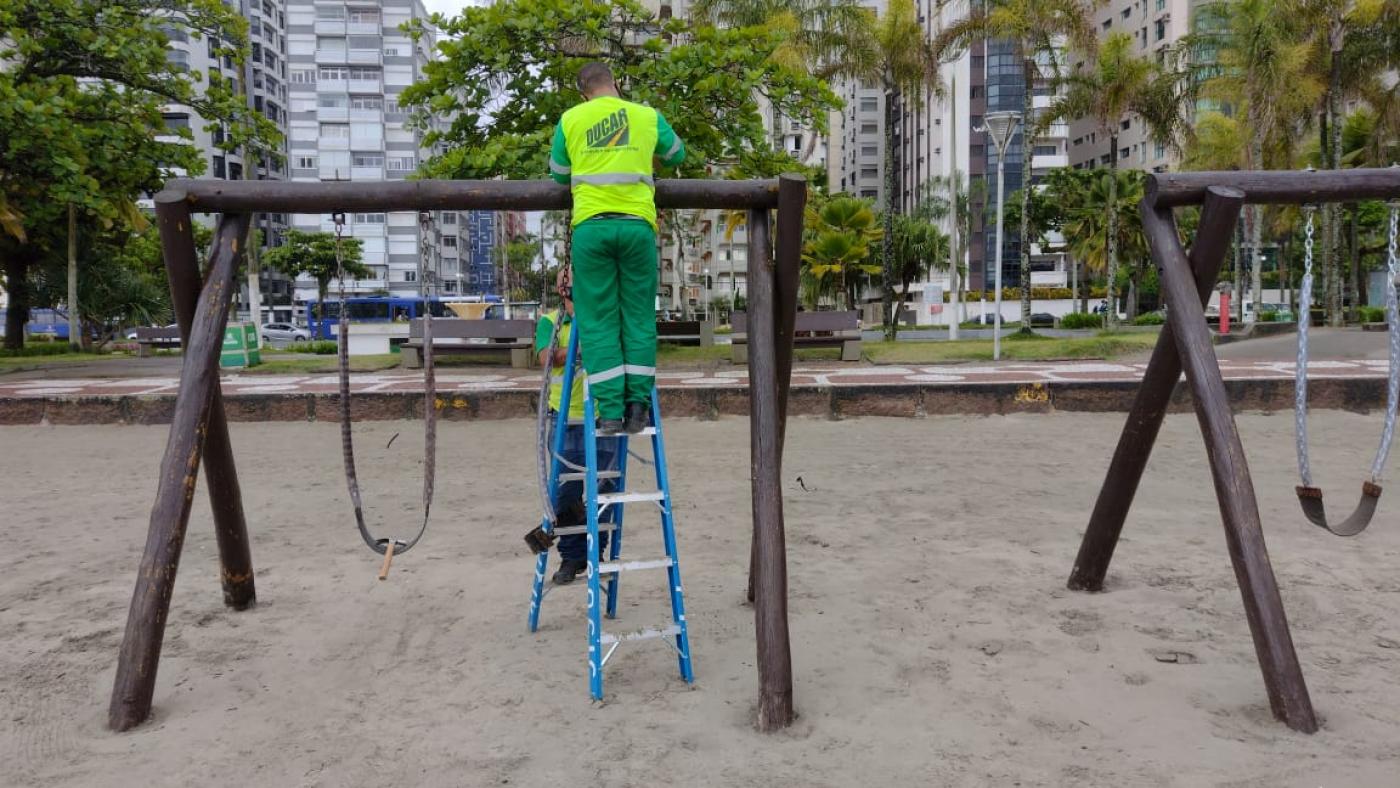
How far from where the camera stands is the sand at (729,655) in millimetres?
2807

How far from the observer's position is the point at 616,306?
3.49 metres

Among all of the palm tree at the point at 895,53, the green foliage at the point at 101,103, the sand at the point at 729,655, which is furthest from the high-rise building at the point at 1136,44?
the sand at the point at 729,655

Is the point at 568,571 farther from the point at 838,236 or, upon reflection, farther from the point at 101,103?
the point at 838,236

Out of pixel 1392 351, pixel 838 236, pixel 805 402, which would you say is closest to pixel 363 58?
pixel 838 236

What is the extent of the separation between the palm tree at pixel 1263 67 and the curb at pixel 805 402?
17.8 metres

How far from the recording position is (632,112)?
11.6 feet

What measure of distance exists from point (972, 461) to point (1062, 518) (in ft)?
7.10

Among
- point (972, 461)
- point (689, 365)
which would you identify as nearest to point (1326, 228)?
point (689, 365)

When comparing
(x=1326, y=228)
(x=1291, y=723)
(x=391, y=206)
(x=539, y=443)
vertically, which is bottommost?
(x=1291, y=723)

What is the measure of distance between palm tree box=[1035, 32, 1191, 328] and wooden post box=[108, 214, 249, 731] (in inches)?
1041

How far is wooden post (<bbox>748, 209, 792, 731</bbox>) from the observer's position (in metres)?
3.03

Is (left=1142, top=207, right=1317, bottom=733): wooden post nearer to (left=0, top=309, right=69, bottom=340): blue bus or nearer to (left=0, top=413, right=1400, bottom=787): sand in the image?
(left=0, top=413, right=1400, bottom=787): sand

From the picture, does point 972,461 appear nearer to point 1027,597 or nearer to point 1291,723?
point 1027,597

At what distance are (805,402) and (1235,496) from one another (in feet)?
26.9
